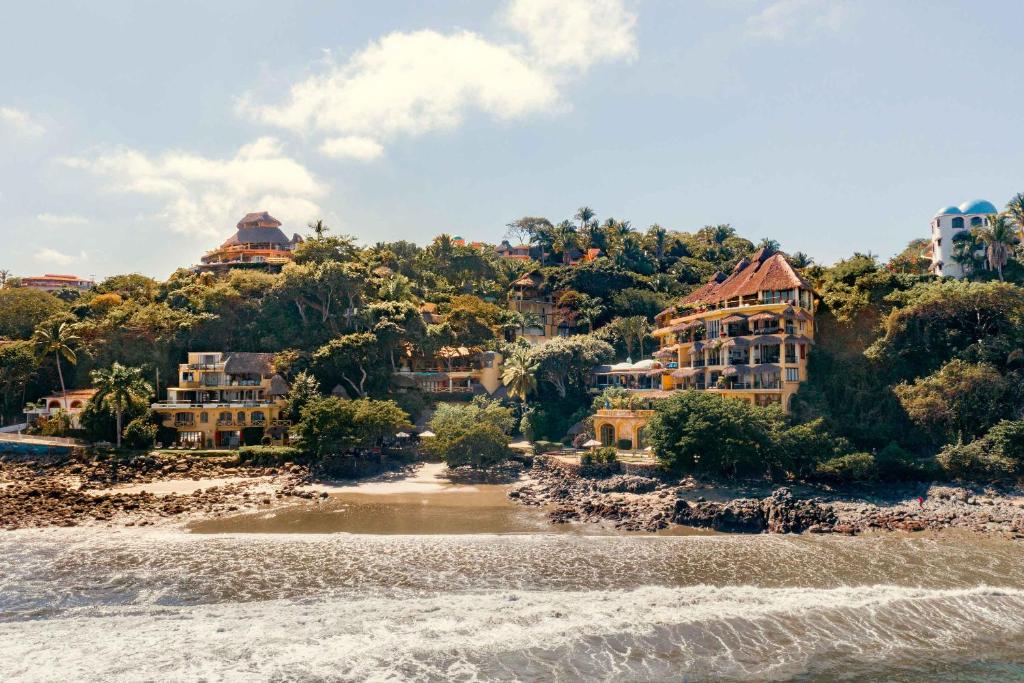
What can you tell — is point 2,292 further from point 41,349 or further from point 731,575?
point 731,575

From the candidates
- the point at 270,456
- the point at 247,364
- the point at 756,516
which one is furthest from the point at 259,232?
the point at 756,516

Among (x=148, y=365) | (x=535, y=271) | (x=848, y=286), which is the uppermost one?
(x=535, y=271)

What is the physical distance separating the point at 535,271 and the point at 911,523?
216ft

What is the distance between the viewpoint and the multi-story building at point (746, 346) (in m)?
59.9

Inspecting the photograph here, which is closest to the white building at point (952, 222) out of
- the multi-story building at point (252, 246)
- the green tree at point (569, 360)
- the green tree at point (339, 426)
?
the green tree at point (569, 360)

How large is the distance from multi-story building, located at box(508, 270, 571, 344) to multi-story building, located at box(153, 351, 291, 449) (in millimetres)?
35911

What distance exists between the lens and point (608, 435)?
62.2 meters

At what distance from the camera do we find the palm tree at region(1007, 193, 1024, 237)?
243ft

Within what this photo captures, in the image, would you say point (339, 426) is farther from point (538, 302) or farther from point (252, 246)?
point (252, 246)

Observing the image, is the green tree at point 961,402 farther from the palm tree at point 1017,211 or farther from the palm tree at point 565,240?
the palm tree at point 565,240

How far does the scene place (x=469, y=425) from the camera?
58062 mm

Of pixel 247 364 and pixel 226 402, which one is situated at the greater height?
pixel 247 364

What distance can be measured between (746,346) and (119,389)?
5419 centimetres

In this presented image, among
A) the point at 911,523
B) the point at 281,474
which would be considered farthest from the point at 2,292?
the point at 911,523
